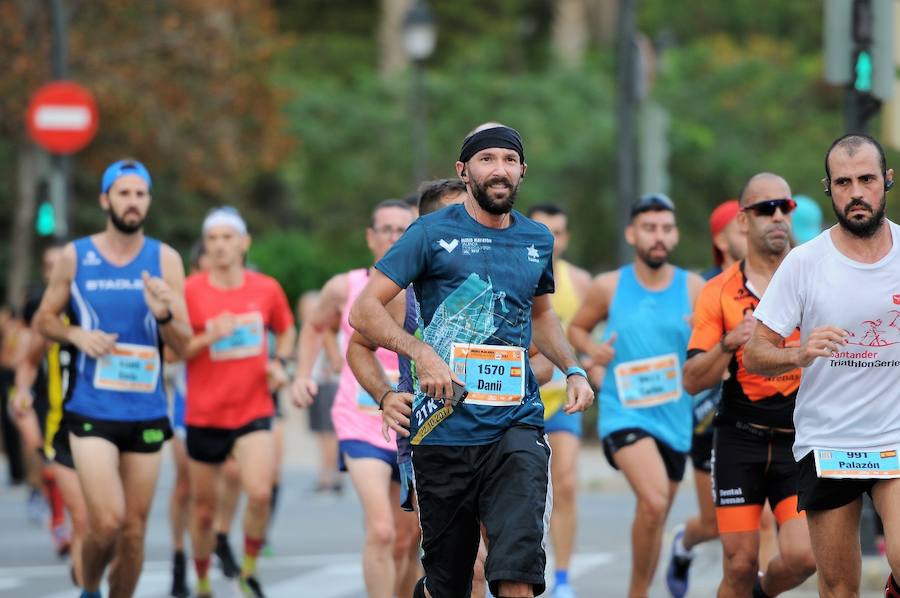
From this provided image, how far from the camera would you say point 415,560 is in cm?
1045

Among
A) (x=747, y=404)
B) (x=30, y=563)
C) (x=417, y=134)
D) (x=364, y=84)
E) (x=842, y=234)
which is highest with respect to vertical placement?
(x=364, y=84)

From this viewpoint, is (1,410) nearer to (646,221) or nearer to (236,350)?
(236,350)

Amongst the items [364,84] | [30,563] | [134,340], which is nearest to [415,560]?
[134,340]

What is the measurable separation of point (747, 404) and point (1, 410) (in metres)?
14.7

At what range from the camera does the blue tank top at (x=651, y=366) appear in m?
10.8

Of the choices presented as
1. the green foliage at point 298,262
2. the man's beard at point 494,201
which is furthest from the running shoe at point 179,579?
the green foliage at point 298,262

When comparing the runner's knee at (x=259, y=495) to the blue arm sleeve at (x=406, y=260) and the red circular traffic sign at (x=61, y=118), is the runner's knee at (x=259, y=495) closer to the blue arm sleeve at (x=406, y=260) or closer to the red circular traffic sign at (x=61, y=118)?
the blue arm sleeve at (x=406, y=260)

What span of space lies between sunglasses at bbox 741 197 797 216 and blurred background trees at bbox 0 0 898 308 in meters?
14.5

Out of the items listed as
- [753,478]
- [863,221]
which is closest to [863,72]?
[753,478]

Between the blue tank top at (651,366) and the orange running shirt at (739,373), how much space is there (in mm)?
1733

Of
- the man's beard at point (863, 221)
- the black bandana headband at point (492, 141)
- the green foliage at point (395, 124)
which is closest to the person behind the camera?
the man's beard at point (863, 221)

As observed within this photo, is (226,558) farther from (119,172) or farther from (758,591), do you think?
(758,591)

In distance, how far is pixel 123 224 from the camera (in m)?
10.1

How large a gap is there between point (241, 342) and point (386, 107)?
26.4 m
